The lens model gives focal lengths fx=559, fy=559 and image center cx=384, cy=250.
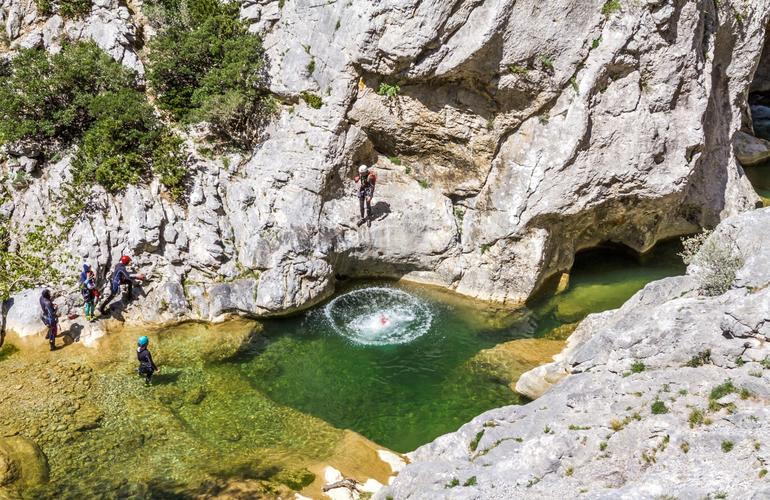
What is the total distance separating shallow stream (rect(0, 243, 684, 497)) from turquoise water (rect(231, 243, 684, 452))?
0.05 metres

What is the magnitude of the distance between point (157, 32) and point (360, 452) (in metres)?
20.4

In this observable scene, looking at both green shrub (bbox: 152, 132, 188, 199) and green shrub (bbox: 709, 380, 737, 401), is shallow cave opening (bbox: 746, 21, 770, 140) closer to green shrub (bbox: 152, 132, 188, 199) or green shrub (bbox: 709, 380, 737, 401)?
green shrub (bbox: 709, 380, 737, 401)

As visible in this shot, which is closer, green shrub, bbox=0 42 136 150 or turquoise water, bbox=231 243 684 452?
turquoise water, bbox=231 243 684 452

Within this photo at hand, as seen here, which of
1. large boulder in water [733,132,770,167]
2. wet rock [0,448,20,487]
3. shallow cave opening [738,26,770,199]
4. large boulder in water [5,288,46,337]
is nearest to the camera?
wet rock [0,448,20,487]

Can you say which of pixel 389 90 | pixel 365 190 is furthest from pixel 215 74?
pixel 365 190

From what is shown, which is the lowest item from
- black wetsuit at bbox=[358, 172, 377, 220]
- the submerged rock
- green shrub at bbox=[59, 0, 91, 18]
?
the submerged rock

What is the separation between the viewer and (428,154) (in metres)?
23.8

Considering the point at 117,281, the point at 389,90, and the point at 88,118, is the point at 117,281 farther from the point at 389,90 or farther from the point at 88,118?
the point at 389,90

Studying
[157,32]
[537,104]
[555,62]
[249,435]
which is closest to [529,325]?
[537,104]

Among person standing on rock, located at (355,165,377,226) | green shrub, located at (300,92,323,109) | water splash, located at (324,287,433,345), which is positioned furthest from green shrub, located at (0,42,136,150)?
water splash, located at (324,287,433,345)

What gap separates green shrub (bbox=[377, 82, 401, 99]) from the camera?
2184 centimetres

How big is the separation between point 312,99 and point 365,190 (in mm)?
4310

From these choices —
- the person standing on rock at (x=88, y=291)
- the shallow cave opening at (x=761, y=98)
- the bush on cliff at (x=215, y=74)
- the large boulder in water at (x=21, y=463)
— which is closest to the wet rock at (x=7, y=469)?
the large boulder in water at (x=21, y=463)

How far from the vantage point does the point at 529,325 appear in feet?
71.5
